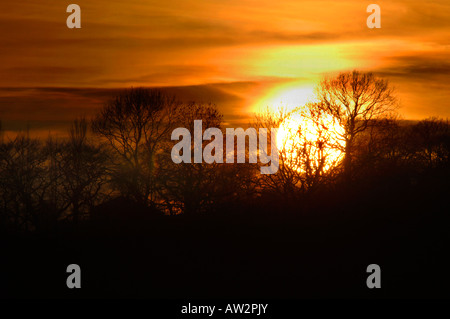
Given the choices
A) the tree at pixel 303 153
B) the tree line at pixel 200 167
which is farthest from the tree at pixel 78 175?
the tree at pixel 303 153

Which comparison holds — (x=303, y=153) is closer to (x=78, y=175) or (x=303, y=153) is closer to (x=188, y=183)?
(x=188, y=183)

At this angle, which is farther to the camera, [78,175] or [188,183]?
[78,175]

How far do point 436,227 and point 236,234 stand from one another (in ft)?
33.3

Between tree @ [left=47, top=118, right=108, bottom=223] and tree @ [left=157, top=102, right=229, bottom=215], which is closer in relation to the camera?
tree @ [left=157, top=102, right=229, bottom=215]

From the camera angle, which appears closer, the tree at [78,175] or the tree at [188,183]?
the tree at [188,183]

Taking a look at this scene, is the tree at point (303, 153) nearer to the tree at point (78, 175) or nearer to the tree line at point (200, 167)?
the tree line at point (200, 167)

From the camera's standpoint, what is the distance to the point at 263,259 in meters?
27.1

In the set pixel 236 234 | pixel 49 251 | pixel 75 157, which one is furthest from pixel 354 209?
pixel 75 157

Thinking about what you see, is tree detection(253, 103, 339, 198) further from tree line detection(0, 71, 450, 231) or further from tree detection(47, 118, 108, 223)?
tree detection(47, 118, 108, 223)

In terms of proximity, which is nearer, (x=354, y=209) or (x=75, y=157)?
(x=354, y=209)

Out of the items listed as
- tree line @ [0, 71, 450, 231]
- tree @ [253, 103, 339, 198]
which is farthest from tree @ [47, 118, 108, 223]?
tree @ [253, 103, 339, 198]

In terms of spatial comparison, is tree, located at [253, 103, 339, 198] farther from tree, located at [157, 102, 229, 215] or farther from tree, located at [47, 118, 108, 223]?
tree, located at [47, 118, 108, 223]
